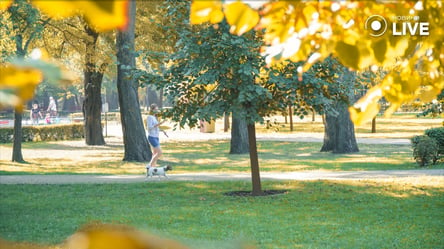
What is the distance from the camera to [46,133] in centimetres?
3916

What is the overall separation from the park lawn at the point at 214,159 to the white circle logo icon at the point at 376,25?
16.8 meters

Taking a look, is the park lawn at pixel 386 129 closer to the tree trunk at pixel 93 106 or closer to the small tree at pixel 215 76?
the tree trunk at pixel 93 106

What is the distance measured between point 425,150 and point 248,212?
8.69 metres

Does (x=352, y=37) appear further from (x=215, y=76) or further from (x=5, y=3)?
(x=215, y=76)

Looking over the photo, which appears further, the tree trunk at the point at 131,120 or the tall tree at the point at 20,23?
the tree trunk at the point at 131,120

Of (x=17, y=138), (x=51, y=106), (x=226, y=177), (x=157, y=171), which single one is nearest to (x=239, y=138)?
Answer: (x=17, y=138)

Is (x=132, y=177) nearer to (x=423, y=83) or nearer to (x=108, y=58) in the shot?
(x=108, y=58)

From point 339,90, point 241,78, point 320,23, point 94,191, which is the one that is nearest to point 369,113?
point 320,23

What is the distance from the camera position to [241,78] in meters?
12.4

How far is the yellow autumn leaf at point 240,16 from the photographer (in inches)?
64.7

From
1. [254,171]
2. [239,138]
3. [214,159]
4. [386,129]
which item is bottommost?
[214,159]

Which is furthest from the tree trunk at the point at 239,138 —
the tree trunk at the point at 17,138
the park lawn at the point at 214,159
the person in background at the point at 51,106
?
the person in background at the point at 51,106

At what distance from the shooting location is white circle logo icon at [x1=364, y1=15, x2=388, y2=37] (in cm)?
221

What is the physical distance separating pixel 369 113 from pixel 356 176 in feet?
47.0
